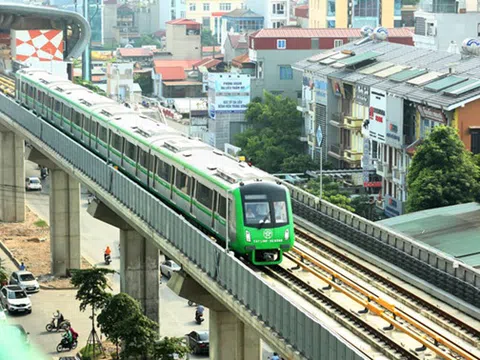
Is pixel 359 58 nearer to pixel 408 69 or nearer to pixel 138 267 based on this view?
pixel 408 69

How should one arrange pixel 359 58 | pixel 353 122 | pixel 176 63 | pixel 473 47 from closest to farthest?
pixel 473 47, pixel 353 122, pixel 359 58, pixel 176 63

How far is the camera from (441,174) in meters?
72.8

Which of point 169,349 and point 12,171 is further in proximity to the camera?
point 12,171

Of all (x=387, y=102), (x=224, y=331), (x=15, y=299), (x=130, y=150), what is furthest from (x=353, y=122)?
(x=224, y=331)

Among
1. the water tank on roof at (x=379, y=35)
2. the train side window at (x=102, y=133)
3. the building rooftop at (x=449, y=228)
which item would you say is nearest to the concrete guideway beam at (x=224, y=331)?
the building rooftop at (x=449, y=228)

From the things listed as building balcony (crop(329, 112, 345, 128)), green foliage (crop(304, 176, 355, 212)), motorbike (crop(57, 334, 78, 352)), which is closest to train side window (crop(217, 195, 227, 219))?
motorbike (crop(57, 334, 78, 352))

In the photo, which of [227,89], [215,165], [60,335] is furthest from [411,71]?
[215,165]

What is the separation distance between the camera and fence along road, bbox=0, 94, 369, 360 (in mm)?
31375

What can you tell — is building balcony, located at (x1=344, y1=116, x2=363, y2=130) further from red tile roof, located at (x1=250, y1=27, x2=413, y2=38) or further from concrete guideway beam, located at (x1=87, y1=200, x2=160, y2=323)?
concrete guideway beam, located at (x1=87, y1=200, x2=160, y2=323)

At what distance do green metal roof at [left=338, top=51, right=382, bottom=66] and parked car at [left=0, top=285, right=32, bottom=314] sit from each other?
40266 millimetres

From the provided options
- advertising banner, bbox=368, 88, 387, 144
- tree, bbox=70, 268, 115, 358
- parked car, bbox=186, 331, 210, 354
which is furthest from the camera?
advertising banner, bbox=368, 88, 387, 144

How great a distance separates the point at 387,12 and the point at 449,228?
10217 centimetres

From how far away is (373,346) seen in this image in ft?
110

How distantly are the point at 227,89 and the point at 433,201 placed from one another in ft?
157
